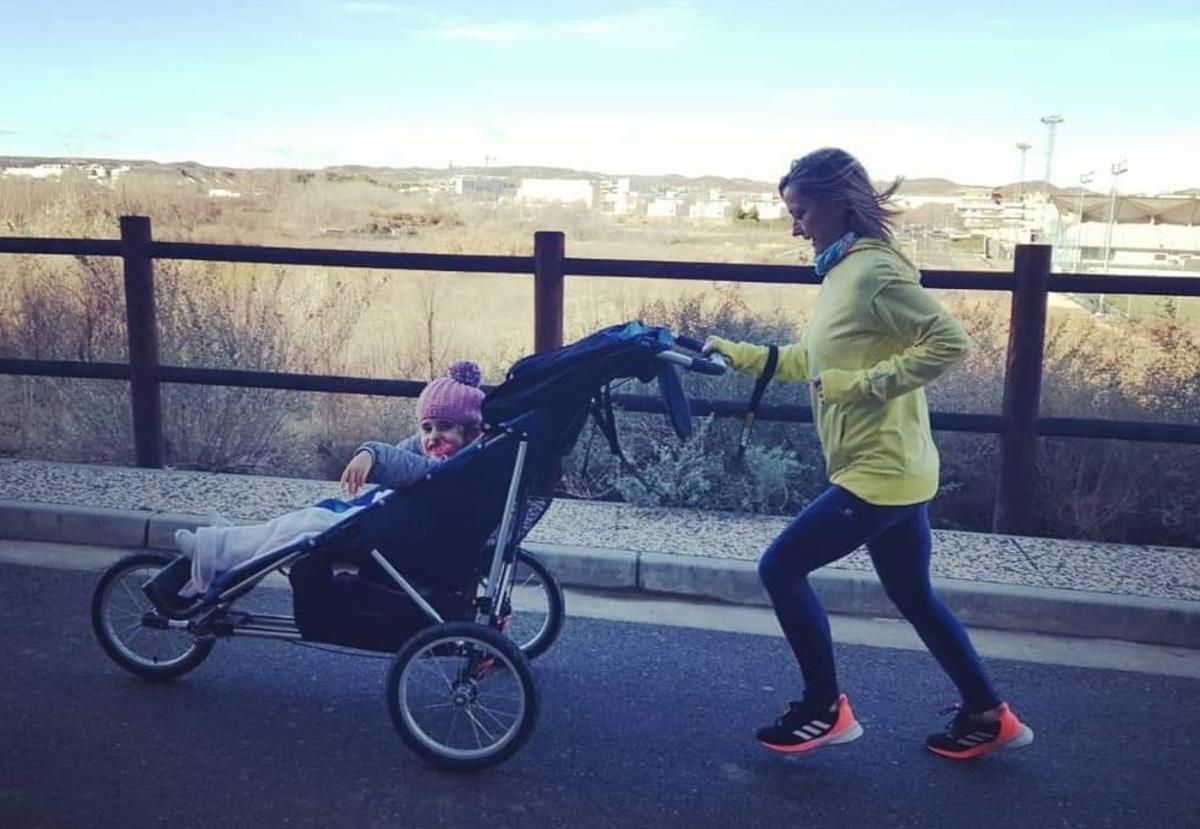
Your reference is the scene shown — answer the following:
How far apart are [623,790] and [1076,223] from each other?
1595 centimetres

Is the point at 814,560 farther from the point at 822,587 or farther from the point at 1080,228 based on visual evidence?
the point at 1080,228

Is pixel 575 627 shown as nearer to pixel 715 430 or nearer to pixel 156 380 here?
pixel 715 430

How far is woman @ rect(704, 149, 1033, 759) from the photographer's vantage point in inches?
163

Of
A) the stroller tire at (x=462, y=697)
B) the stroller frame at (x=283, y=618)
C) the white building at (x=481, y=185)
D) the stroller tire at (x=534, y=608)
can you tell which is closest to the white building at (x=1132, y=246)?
the white building at (x=481, y=185)

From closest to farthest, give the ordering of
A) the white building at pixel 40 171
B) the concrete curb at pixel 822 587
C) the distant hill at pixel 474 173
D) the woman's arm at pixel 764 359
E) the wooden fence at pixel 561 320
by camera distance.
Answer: the woman's arm at pixel 764 359
the concrete curb at pixel 822 587
the wooden fence at pixel 561 320
the white building at pixel 40 171
the distant hill at pixel 474 173

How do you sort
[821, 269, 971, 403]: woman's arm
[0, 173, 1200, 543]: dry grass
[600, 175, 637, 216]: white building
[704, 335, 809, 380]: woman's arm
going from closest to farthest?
[821, 269, 971, 403]: woman's arm < [704, 335, 809, 380]: woman's arm < [0, 173, 1200, 543]: dry grass < [600, 175, 637, 216]: white building

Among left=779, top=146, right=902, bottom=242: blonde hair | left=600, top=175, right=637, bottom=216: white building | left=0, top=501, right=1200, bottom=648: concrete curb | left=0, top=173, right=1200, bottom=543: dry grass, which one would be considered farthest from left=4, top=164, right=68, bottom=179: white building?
left=779, top=146, right=902, bottom=242: blonde hair

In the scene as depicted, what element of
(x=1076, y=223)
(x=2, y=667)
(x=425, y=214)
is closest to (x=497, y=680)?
(x=2, y=667)

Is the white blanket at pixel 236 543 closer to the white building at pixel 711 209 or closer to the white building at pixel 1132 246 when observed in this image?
the white building at pixel 1132 246

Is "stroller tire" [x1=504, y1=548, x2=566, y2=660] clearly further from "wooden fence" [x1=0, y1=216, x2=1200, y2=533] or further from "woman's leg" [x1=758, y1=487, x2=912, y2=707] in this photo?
"wooden fence" [x1=0, y1=216, x2=1200, y2=533]

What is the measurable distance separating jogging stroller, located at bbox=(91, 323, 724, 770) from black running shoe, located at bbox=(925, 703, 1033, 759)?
149cm

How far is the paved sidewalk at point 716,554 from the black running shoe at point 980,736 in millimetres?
1610

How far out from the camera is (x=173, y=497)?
7.62 meters

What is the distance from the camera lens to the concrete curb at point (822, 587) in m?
5.98
